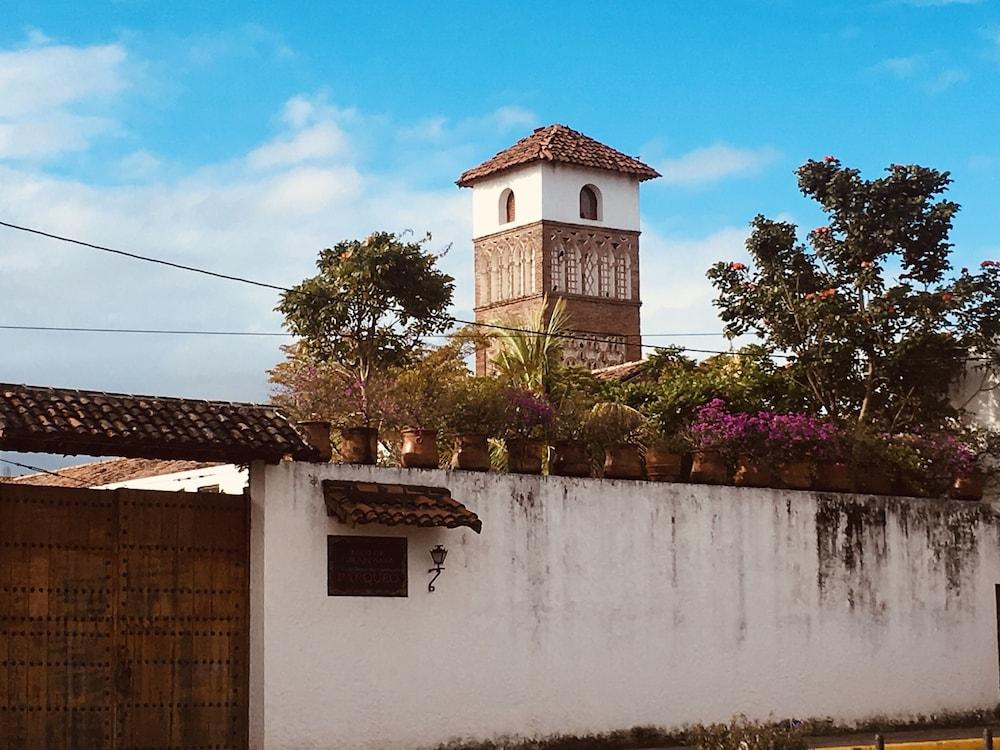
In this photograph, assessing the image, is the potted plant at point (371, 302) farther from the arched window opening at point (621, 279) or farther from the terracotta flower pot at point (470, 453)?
the arched window opening at point (621, 279)

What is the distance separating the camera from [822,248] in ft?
72.5

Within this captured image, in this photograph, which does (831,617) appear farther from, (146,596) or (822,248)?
(146,596)

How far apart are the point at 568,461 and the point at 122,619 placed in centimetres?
494

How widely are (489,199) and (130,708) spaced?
4167cm

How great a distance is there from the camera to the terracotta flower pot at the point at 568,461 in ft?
54.1

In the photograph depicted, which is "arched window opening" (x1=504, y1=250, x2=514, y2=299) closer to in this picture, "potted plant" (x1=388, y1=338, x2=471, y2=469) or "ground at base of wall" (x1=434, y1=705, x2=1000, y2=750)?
"potted plant" (x1=388, y1=338, x2=471, y2=469)

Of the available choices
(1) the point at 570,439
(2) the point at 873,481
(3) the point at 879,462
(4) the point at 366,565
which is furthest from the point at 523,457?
(3) the point at 879,462

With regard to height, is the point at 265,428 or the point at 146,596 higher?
the point at 265,428

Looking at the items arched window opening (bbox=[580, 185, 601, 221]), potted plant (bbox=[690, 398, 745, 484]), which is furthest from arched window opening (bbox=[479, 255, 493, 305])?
potted plant (bbox=[690, 398, 745, 484])

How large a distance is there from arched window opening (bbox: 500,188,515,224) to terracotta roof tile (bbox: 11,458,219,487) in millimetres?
27385

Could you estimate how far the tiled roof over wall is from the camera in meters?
12.9

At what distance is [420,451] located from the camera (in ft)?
50.3

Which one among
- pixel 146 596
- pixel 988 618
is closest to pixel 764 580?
pixel 988 618

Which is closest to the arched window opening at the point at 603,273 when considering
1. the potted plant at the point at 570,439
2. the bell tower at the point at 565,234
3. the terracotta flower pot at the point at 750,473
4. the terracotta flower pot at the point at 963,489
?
the bell tower at the point at 565,234
